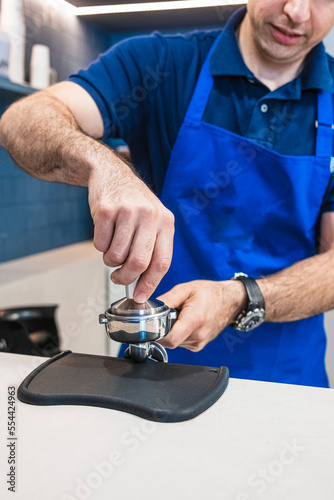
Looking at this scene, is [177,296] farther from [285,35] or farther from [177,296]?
[285,35]

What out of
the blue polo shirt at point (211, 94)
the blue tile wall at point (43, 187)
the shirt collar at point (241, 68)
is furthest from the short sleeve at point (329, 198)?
the blue tile wall at point (43, 187)

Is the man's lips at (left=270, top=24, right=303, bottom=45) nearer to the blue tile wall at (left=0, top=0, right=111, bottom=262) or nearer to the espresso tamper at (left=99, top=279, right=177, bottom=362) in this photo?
the espresso tamper at (left=99, top=279, right=177, bottom=362)

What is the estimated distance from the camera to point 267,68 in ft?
2.89

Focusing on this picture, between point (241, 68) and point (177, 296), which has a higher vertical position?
point (241, 68)

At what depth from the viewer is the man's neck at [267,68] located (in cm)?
88

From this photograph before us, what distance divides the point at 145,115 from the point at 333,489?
71cm

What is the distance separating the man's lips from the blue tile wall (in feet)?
3.39

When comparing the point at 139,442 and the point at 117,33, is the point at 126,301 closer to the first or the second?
the point at 139,442

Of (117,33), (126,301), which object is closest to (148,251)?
(126,301)

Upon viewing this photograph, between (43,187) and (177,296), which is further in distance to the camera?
(43,187)

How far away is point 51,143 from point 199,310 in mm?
293

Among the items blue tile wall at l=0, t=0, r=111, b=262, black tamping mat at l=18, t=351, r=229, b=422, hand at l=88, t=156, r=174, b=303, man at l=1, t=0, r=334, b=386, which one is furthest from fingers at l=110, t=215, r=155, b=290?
blue tile wall at l=0, t=0, r=111, b=262

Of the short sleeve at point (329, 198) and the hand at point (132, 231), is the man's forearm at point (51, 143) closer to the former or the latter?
the hand at point (132, 231)

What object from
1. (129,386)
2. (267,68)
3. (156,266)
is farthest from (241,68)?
(129,386)
